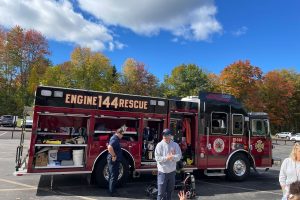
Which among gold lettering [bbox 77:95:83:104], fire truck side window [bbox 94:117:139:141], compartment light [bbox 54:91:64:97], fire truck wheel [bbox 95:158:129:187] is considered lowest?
fire truck wheel [bbox 95:158:129:187]

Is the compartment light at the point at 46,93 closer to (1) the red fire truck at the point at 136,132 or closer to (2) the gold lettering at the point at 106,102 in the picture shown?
(1) the red fire truck at the point at 136,132

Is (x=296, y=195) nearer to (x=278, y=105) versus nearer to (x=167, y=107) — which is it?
(x=167, y=107)

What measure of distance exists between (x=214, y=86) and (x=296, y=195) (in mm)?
59797

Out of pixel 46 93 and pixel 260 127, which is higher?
pixel 46 93

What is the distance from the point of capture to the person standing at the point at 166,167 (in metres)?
7.49

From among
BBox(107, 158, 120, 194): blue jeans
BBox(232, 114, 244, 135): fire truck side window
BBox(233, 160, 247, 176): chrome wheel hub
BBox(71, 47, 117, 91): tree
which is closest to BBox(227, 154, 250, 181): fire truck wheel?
BBox(233, 160, 247, 176): chrome wheel hub

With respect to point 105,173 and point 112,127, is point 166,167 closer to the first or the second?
point 105,173

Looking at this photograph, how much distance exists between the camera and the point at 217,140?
12.7m

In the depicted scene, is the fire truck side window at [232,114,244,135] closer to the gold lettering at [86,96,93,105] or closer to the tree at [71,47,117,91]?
the gold lettering at [86,96,93,105]

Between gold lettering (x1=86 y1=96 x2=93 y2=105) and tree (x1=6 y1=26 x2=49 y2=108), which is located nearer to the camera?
gold lettering (x1=86 y1=96 x2=93 y2=105)

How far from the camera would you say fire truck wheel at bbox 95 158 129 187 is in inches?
414

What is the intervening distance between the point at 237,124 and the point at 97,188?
5.68m

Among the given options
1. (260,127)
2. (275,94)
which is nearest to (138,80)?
(275,94)

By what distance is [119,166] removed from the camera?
34.3 feet
